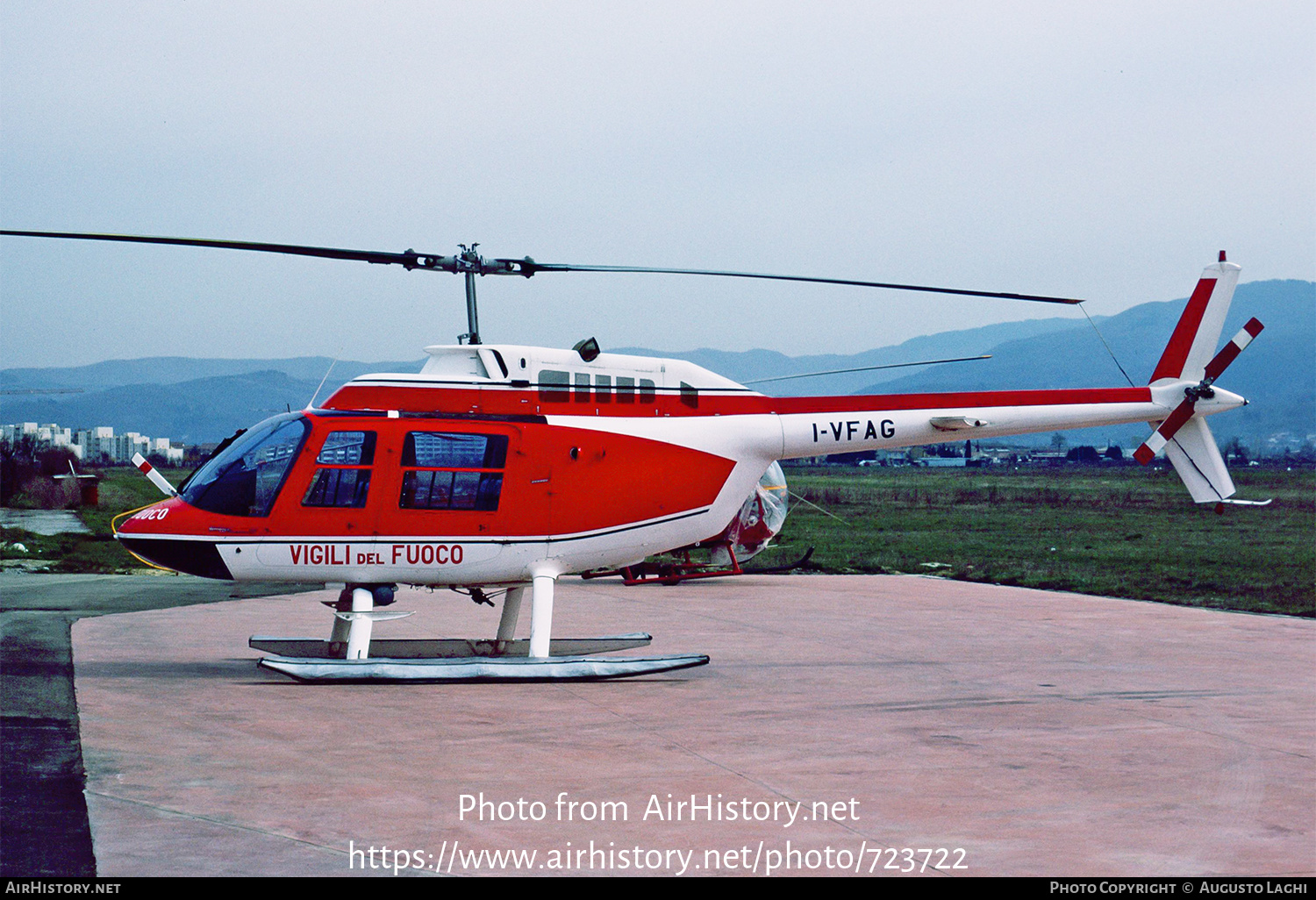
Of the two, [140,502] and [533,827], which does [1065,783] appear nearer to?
[533,827]

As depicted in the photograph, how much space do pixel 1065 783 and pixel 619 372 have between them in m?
A: 6.04

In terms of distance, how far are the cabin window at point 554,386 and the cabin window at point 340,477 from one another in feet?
5.73

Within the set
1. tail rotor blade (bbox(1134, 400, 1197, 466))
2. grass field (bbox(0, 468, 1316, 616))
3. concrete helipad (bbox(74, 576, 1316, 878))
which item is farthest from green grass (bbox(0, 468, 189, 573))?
tail rotor blade (bbox(1134, 400, 1197, 466))

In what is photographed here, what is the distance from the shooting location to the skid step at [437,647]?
1215 cm

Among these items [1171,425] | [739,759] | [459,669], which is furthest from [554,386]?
[1171,425]

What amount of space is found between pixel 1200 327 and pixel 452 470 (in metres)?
8.09

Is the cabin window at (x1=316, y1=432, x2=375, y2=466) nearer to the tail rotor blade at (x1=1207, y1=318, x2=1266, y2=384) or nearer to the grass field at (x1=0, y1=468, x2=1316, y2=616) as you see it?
the tail rotor blade at (x1=1207, y1=318, x2=1266, y2=384)

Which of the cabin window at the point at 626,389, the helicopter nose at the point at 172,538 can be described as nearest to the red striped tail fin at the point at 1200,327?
the cabin window at the point at 626,389

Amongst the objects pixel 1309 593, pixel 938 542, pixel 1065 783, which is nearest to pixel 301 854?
pixel 1065 783

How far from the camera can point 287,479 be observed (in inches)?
440

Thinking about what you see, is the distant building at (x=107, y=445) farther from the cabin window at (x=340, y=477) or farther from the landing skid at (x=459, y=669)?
the landing skid at (x=459, y=669)

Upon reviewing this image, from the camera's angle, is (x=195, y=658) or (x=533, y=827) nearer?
(x=533, y=827)

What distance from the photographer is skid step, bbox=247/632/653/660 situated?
12146mm

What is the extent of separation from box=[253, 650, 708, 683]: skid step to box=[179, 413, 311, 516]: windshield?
1.42 metres
